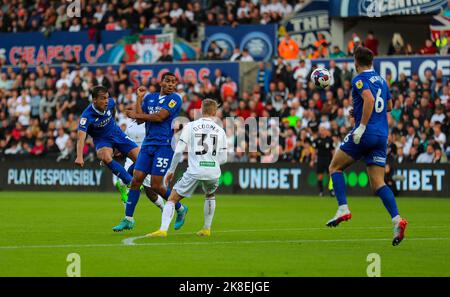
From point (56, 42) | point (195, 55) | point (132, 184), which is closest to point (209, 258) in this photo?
point (132, 184)

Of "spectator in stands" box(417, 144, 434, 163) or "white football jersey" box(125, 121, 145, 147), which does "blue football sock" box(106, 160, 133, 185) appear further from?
"spectator in stands" box(417, 144, 434, 163)

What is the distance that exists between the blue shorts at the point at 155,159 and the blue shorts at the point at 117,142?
1849 mm

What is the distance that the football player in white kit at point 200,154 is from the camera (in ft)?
53.4

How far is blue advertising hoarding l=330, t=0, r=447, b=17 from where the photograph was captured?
3622cm

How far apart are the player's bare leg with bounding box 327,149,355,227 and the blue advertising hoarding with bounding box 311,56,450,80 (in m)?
19.0

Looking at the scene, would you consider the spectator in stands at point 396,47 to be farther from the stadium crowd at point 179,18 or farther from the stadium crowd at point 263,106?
the stadium crowd at point 263,106

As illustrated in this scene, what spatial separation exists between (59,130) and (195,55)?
5627mm

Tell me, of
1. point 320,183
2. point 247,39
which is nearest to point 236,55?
point 247,39

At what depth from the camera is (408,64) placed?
34406 millimetres

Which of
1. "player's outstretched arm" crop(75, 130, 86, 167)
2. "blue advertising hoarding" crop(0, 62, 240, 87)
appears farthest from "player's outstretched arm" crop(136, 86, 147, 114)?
"blue advertising hoarding" crop(0, 62, 240, 87)

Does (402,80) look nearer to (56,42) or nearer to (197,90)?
(197,90)

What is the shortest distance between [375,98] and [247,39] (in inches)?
939

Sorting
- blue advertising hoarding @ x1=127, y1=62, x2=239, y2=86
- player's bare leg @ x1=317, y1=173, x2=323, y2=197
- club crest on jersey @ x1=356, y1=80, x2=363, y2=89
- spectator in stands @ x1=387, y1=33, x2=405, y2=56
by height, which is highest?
spectator in stands @ x1=387, y1=33, x2=405, y2=56

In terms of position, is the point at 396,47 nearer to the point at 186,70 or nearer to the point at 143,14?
the point at 186,70
